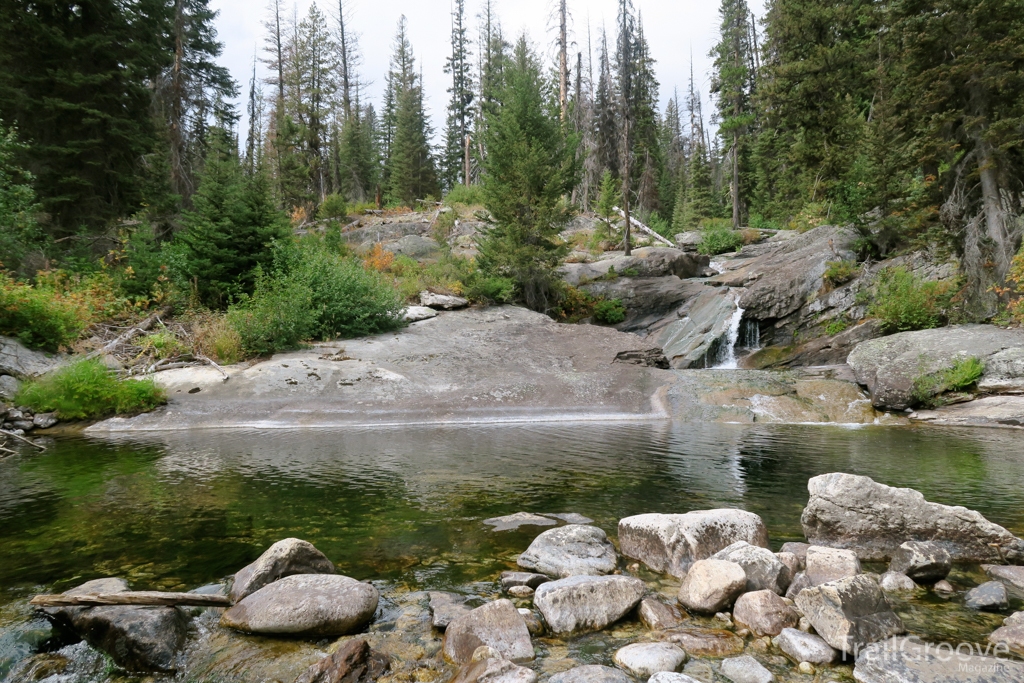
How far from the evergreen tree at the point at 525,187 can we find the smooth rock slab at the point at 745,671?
19.9m

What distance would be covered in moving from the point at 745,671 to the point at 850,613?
94 centimetres

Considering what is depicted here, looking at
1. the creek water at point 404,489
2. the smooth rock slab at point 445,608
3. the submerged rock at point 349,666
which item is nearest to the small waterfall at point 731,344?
the creek water at point 404,489

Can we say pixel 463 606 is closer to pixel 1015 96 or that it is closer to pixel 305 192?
pixel 1015 96

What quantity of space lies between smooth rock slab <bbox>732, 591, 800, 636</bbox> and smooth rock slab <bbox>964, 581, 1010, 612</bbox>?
154 cm

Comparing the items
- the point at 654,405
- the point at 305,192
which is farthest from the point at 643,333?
the point at 305,192

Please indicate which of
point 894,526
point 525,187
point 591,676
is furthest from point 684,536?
point 525,187

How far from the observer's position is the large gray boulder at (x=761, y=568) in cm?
471

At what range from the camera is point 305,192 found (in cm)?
3847

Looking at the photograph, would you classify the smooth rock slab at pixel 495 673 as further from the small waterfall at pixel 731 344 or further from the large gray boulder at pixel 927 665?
the small waterfall at pixel 731 344

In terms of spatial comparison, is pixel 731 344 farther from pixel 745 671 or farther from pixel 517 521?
pixel 745 671

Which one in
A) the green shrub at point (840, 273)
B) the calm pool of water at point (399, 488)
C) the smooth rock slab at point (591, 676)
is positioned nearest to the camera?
the smooth rock slab at point (591, 676)

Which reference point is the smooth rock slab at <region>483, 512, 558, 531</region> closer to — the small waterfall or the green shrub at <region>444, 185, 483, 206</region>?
the small waterfall

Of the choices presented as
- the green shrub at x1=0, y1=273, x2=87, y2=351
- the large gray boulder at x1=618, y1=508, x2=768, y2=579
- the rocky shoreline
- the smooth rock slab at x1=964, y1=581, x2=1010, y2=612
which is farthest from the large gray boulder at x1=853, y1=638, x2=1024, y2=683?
the green shrub at x1=0, y1=273, x2=87, y2=351

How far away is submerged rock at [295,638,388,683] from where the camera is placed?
3.64 metres
